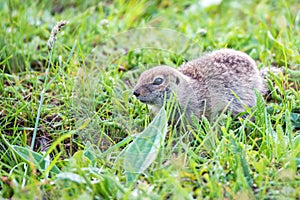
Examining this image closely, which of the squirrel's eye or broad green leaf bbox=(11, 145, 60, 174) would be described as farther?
the squirrel's eye

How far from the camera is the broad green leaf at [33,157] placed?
352 cm

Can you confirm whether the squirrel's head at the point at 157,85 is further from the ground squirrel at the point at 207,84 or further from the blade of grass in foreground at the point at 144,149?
the blade of grass in foreground at the point at 144,149

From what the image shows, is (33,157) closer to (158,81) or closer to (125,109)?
(125,109)

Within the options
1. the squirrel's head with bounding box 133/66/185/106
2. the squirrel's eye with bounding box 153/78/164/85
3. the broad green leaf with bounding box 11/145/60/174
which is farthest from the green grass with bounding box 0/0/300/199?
the squirrel's eye with bounding box 153/78/164/85

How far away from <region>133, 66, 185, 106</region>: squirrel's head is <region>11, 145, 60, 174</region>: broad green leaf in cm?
100

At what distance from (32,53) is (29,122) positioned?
1.17m

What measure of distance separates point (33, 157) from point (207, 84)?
168 cm

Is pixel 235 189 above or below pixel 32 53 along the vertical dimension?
below

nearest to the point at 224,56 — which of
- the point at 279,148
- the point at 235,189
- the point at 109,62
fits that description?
the point at 109,62

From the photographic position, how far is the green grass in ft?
10.4

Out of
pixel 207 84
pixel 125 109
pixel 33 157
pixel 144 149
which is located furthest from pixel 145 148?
pixel 207 84

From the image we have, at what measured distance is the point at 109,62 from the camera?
5156 millimetres

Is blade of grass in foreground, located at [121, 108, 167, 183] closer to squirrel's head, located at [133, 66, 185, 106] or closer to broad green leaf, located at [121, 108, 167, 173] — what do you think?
broad green leaf, located at [121, 108, 167, 173]

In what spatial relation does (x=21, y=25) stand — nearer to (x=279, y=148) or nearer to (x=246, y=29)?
(x=246, y=29)
